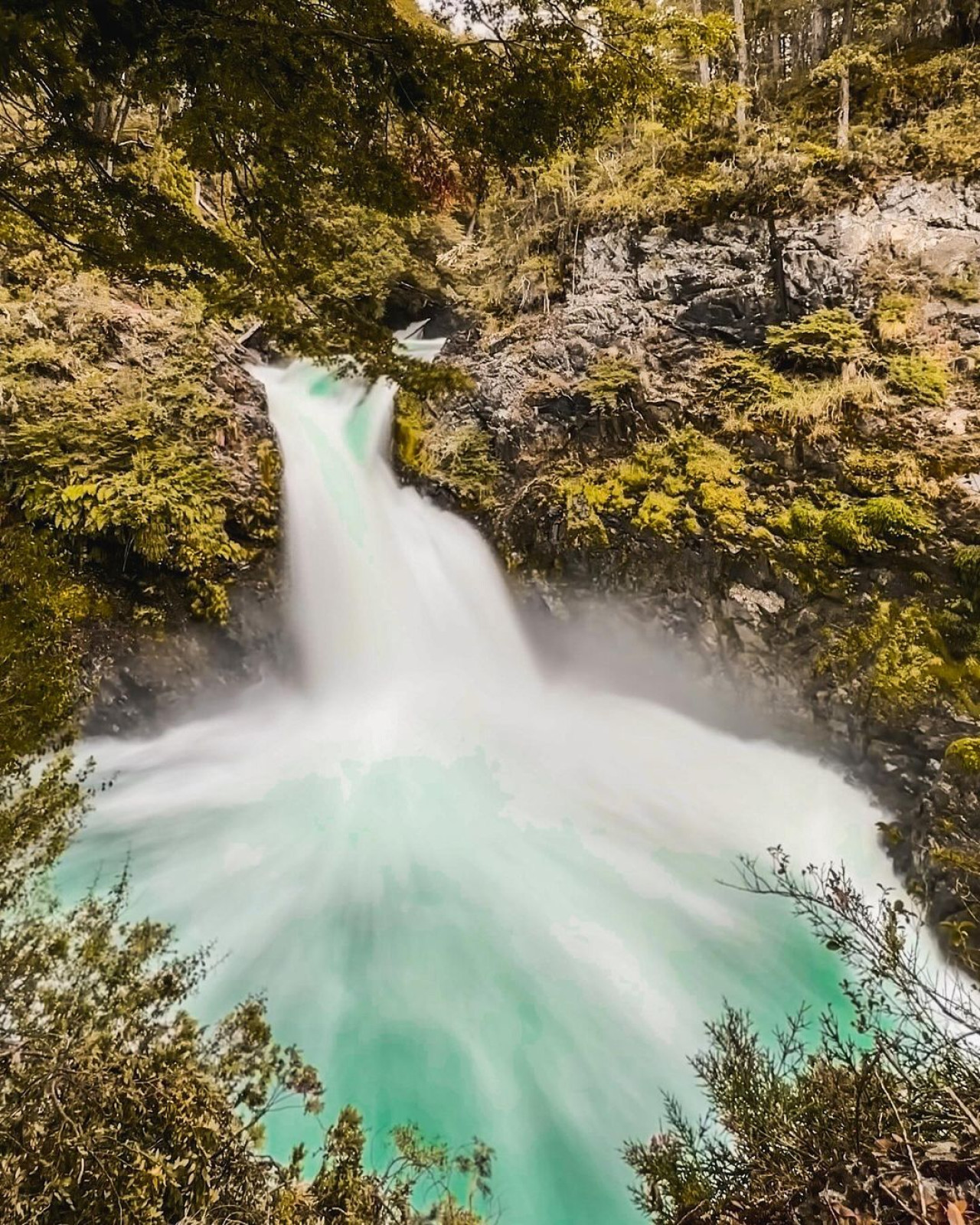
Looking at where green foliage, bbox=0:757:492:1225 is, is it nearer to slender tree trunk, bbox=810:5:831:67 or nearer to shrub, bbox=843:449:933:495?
shrub, bbox=843:449:933:495

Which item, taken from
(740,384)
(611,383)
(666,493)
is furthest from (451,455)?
(740,384)

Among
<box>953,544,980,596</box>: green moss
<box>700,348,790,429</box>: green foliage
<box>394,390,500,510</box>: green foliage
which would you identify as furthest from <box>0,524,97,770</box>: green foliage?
<box>953,544,980,596</box>: green moss

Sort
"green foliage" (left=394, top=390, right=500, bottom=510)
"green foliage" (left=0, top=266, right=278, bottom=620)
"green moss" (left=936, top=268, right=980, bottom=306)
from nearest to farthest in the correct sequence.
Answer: "green foliage" (left=0, top=266, right=278, bottom=620)
"green moss" (left=936, top=268, right=980, bottom=306)
"green foliage" (left=394, top=390, right=500, bottom=510)

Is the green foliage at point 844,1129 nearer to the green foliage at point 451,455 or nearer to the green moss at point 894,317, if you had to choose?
the green moss at point 894,317

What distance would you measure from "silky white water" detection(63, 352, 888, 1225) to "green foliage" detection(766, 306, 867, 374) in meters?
4.99

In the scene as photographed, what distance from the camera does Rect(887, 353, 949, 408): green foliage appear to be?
253 inches

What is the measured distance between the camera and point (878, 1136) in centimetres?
204

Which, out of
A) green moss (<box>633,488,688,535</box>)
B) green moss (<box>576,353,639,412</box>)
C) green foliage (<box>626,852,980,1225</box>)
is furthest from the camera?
green moss (<box>576,353,639,412</box>)

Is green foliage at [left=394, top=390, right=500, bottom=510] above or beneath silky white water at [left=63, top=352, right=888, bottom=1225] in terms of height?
above

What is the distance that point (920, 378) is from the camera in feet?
21.5

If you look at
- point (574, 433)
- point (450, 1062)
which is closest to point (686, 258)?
point (574, 433)

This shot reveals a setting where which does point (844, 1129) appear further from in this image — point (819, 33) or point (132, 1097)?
point (819, 33)

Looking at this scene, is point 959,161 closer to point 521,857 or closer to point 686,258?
point 686,258

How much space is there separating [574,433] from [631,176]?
4.92m
